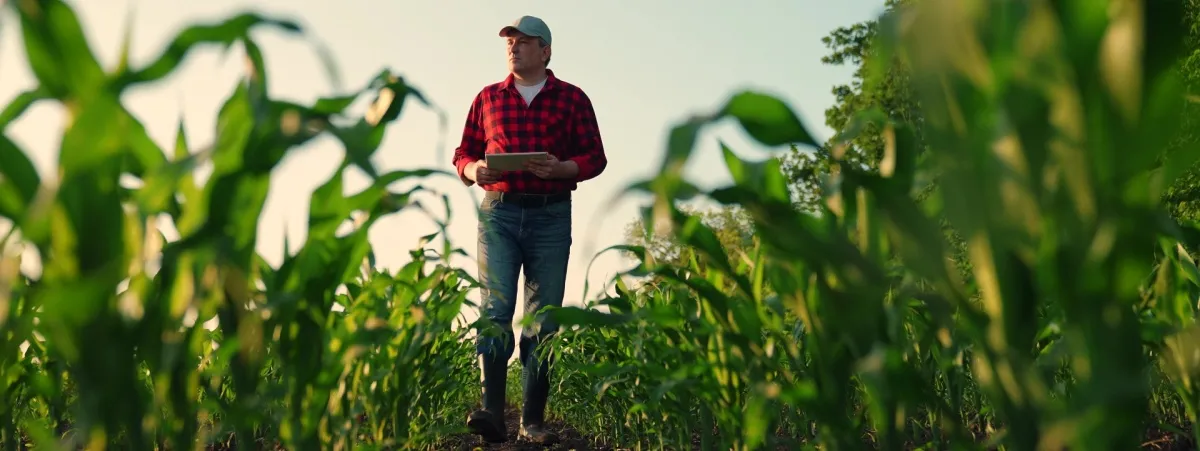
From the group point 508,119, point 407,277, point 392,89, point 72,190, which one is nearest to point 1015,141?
point 392,89

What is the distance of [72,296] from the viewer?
44.9 inches

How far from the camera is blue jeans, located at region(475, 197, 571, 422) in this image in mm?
4445

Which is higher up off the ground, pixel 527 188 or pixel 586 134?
pixel 586 134

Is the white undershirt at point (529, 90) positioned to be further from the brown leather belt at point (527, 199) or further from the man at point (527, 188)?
the brown leather belt at point (527, 199)

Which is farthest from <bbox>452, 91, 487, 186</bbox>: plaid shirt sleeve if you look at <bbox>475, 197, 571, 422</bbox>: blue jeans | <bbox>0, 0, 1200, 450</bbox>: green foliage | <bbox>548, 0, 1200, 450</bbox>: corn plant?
<bbox>548, 0, 1200, 450</bbox>: corn plant

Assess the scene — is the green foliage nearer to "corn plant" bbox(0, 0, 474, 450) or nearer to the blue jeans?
"corn plant" bbox(0, 0, 474, 450)

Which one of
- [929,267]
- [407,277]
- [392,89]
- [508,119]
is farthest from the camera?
[508,119]

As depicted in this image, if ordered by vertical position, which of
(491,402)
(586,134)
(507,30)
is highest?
(507,30)

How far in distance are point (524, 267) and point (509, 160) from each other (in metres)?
0.66

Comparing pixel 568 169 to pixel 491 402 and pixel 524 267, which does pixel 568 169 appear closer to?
pixel 524 267

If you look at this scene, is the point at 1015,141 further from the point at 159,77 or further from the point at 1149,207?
the point at 159,77

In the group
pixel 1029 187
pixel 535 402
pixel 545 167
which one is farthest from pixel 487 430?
pixel 1029 187

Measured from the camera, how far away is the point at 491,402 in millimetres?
4465

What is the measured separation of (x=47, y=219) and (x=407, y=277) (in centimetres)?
136
